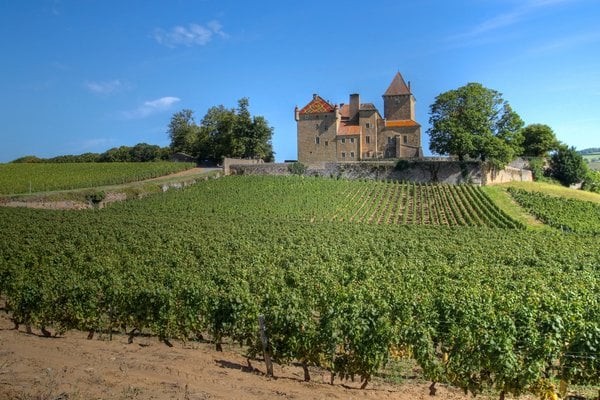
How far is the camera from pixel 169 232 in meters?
31.8

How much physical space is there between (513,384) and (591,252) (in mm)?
20018

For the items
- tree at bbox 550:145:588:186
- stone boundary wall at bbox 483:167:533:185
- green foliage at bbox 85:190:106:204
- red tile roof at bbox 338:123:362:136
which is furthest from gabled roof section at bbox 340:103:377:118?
→ green foliage at bbox 85:190:106:204

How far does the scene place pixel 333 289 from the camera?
1585 centimetres

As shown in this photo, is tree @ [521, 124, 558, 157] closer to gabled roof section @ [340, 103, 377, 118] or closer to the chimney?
gabled roof section @ [340, 103, 377, 118]

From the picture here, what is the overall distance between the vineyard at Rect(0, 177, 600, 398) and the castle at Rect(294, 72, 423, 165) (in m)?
31.1

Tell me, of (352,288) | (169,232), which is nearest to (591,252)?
(352,288)

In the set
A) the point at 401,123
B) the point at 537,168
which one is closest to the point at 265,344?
the point at 401,123

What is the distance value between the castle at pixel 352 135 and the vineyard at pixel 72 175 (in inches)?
677

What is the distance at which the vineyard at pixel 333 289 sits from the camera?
10.9m

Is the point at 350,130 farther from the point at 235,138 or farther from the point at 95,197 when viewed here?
the point at 95,197

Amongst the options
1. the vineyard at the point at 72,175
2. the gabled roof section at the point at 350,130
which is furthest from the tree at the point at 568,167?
the vineyard at the point at 72,175

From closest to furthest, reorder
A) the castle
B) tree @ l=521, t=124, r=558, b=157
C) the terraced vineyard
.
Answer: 1. the terraced vineyard
2. the castle
3. tree @ l=521, t=124, r=558, b=157

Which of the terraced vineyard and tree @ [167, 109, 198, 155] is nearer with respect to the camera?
the terraced vineyard

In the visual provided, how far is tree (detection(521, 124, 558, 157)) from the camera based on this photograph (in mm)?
75438
